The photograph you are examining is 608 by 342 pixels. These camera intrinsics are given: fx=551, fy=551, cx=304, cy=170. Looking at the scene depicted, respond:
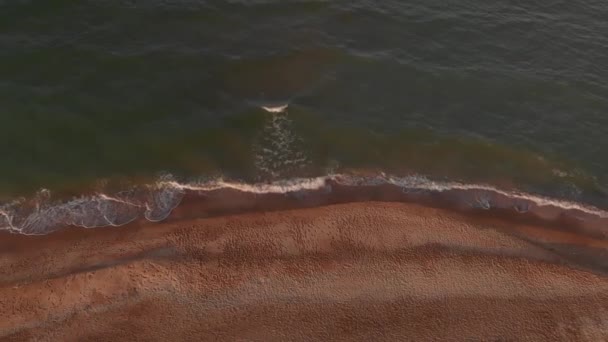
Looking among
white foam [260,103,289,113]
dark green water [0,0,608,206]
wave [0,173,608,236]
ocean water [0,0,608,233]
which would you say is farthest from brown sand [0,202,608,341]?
white foam [260,103,289,113]

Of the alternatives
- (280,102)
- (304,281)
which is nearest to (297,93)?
(280,102)

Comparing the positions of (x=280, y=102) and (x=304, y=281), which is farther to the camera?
(x=280, y=102)

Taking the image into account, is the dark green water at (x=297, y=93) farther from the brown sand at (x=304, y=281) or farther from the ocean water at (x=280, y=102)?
the brown sand at (x=304, y=281)

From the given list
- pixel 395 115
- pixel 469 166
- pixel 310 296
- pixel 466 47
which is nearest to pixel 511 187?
pixel 469 166

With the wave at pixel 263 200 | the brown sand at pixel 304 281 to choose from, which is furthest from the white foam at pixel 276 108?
the brown sand at pixel 304 281

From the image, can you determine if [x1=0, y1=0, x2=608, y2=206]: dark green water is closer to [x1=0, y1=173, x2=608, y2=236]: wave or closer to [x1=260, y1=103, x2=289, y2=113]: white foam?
[x1=260, y1=103, x2=289, y2=113]: white foam

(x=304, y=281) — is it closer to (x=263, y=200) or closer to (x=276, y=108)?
(x=263, y=200)
